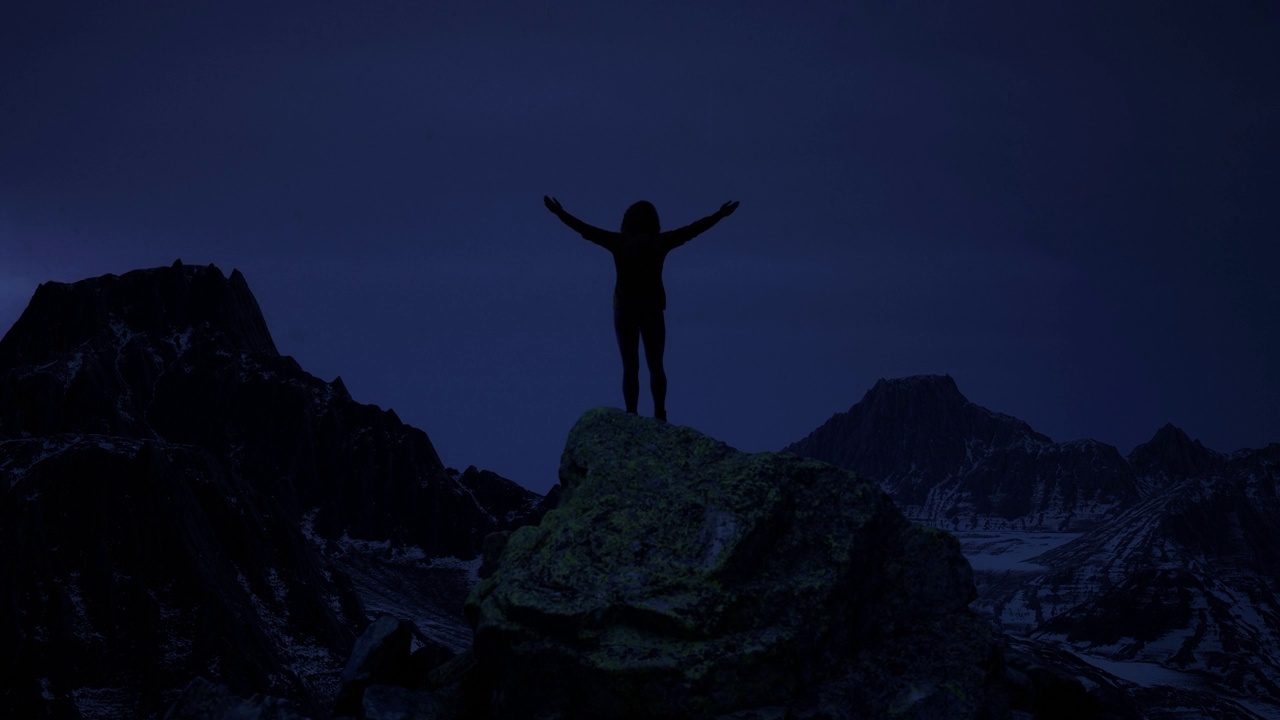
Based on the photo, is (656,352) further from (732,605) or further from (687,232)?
(732,605)

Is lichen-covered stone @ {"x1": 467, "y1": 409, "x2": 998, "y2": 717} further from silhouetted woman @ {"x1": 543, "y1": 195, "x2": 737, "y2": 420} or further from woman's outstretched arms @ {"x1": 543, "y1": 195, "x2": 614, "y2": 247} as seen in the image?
woman's outstretched arms @ {"x1": 543, "y1": 195, "x2": 614, "y2": 247}

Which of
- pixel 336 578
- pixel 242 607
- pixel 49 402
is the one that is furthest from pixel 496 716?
pixel 49 402

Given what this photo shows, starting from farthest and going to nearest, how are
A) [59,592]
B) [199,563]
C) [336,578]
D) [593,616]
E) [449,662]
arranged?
[336,578] < [199,563] < [59,592] < [449,662] < [593,616]

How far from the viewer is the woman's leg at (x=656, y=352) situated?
20.1 meters

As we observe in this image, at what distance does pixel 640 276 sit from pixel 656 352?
152 centimetres

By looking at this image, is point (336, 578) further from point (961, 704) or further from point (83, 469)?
point (961, 704)

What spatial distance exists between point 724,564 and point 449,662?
18.0ft

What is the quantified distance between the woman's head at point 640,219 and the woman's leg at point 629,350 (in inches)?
62.8

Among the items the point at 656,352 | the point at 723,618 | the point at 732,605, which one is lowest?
the point at 723,618

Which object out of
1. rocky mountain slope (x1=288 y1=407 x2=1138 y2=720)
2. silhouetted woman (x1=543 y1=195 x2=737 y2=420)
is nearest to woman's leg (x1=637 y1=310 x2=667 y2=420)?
silhouetted woman (x1=543 y1=195 x2=737 y2=420)

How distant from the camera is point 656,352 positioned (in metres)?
20.2

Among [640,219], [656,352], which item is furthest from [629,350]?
[640,219]

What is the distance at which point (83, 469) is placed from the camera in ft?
471

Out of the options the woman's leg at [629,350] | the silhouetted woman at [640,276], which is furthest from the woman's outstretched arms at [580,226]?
the woman's leg at [629,350]
